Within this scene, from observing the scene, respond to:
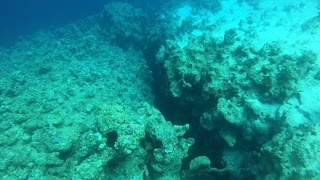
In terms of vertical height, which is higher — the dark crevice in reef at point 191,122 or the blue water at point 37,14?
the dark crevice in reef at point 191,122

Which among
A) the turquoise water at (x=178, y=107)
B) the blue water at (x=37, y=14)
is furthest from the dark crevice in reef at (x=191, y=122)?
the blue water at (x=37, y=14)

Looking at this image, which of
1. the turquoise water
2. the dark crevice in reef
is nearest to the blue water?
the turquoise water

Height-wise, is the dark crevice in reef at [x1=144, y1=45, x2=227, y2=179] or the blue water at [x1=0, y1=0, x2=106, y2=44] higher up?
the dark crevice in reef at [x1=144, y1=45, x2=227, y2=179]

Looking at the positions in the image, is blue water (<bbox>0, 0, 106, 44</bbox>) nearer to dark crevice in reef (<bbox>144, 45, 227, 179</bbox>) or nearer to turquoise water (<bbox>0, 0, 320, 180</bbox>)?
turquoise water (<bbox>0, 0, 320, 180</bbox>)

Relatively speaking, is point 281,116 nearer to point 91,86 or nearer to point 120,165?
point 120,165

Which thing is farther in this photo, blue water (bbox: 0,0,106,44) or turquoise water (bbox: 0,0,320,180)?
blue water (bbox: 0,0,106,44)

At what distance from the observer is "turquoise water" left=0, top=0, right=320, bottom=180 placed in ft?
17.8

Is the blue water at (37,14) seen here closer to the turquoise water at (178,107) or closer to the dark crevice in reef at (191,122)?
the turquoise water at (178,107)

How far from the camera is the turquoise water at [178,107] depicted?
17.8 ft

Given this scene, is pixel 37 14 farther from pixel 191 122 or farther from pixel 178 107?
pixel 191 122

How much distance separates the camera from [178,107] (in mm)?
8789

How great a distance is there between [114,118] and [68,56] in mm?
8436

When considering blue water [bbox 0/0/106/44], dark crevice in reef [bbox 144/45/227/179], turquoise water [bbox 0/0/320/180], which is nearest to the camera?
turquoise water [bbox 0/0/320/180]

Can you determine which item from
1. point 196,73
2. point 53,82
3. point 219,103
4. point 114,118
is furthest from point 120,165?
point 53,82
